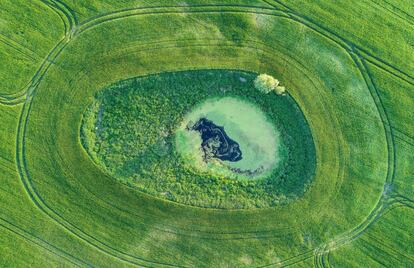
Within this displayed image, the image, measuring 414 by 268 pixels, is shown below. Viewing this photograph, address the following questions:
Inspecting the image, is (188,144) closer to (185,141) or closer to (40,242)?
(185,141)

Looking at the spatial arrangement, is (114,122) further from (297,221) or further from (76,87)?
(297,221)

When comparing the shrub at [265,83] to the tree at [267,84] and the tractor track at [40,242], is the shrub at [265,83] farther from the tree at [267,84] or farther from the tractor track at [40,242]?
the tractor track at [40,242]

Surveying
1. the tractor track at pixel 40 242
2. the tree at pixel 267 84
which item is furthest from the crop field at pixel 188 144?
the tree at pixel 267 84

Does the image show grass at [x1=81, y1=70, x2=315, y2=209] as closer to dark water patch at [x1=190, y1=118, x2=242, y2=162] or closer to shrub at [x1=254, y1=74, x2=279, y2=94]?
dark water patch at [x1=190, y1=118, x2=242, y2=162]

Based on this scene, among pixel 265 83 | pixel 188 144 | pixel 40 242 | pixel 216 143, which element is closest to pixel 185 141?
pixel 188 144

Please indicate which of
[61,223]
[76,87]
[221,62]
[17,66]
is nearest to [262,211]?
[221,62]
